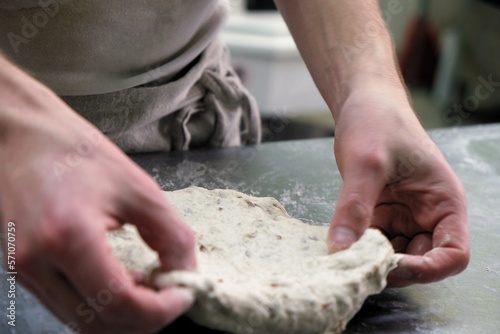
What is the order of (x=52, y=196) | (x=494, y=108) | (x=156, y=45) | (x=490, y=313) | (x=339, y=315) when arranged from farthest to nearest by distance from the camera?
(x=494, y=108) < (x=156, y=45) < (x=490, y=313) < (x=339, y=315) < (x=52, y=196)

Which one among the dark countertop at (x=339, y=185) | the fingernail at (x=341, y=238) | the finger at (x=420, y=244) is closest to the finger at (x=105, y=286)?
the dark countertop at (x=339, y=185)

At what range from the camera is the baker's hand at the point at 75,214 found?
55 centimetres

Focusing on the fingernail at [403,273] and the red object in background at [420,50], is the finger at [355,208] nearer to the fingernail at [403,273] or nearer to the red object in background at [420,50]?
the fingernail at [403,273]

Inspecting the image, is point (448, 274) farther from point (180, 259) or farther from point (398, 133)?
point (180, 259)

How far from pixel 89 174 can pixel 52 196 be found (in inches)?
1.7

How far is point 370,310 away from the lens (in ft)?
2.72

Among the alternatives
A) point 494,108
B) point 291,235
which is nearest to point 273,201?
point 291,235

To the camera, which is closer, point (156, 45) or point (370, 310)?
point (370, 310)

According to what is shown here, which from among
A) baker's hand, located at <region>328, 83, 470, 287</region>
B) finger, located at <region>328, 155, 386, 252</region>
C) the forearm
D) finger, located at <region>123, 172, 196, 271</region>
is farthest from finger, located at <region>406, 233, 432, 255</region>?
finger, located at <region>123, 172, 196, 271</region>

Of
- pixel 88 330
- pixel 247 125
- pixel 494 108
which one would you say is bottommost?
pixel 494 108

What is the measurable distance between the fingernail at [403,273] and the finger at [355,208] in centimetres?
6

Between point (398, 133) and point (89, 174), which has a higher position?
point (89, 174)

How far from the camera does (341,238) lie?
2.73 ft

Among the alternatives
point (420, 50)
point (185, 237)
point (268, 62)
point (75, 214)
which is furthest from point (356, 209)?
point (420, 50)
